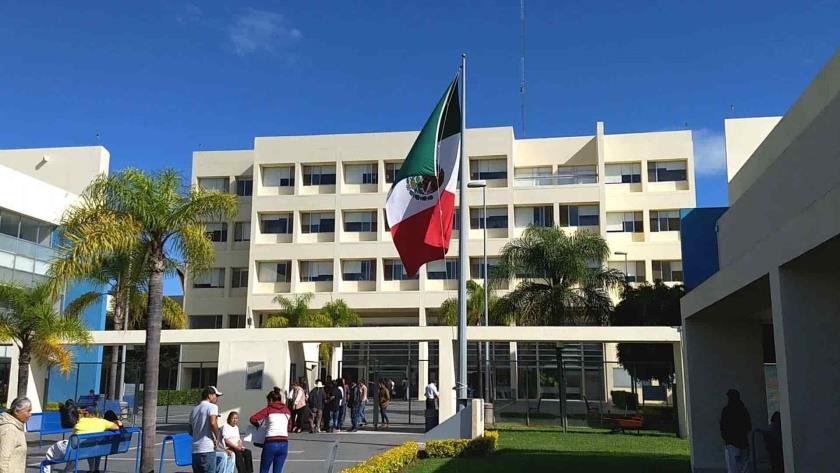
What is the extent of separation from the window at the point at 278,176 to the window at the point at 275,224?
86.2 inches

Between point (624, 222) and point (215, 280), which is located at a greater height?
point (624, 222)

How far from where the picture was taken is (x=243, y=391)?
23969 mm

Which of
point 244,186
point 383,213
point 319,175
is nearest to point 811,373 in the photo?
point 383,213

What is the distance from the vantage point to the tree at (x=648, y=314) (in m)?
34.2

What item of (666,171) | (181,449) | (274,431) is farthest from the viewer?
(666,171)

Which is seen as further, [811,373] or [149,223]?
[149,223]

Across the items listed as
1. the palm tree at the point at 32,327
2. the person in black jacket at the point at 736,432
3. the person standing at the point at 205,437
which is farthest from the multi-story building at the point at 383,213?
the person standing at the point at 205,437

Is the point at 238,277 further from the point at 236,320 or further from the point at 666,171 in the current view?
the point at 666,171

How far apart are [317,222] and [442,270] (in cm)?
923

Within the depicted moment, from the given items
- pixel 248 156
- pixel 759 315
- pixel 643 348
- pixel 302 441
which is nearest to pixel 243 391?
pixel 302 441

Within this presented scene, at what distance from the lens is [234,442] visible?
1100cm

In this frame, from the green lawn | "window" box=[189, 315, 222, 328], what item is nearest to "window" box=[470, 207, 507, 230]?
A: "window" box=[189, 315, 222, 328]

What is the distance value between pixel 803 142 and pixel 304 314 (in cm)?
3782

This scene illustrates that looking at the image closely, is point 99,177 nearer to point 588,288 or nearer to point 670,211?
point 588,288
